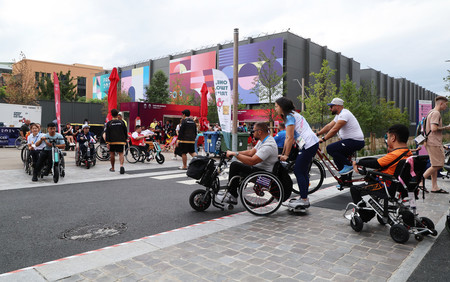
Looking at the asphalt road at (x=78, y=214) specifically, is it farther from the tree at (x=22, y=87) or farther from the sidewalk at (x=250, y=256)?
the tree at (x=22, y=87)

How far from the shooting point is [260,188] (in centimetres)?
511

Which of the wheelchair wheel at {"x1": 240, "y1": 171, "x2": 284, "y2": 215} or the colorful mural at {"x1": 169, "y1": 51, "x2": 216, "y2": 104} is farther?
the colorful mural at {"x1": 169, "y1": 51, "x2": 216, "y2": 104}

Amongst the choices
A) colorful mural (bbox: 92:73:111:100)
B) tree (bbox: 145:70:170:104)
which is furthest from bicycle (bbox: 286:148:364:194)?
colorful mural (bbox: 92:73:111:100)

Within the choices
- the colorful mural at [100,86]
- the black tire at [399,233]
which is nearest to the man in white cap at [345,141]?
the black tire at [399,233]

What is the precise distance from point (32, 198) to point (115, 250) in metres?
3.69

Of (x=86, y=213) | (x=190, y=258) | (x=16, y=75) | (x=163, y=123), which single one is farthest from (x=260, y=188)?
(x=16, y=75)

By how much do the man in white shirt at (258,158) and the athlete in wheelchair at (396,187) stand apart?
135 centimetres

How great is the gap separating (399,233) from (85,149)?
10.1m

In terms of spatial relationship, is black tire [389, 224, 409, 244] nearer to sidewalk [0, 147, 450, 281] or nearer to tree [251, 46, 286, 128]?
sidewalk [0, 147, 450, 281]

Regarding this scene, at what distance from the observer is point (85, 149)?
11414 mm

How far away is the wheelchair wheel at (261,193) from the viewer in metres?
5.04

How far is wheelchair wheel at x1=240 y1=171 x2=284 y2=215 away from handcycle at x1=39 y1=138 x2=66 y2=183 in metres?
5.36

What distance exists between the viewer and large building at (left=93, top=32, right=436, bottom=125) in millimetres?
47812

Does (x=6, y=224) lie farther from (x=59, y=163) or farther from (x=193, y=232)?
(x=59, y=163)
